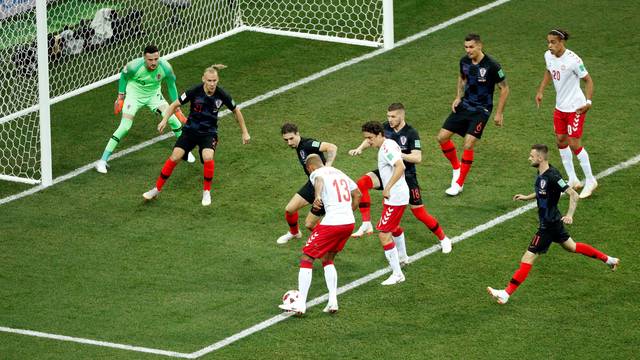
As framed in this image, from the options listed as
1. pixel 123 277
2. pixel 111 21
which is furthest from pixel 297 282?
pixel 111 21

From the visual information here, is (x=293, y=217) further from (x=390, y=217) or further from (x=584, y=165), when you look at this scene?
(x=584, y=165)

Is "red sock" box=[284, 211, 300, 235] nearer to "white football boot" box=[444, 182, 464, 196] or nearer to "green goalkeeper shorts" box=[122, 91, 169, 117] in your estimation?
"white football boot" box=[444, 182, 464, 196]

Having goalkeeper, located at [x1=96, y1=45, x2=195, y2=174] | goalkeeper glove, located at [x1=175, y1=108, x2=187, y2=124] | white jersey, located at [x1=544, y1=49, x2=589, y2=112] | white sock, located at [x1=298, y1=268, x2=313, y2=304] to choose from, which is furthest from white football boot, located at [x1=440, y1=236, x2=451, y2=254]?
goalkeeper glove, located at [x1=175, y1=108, x2=187, y2=124]

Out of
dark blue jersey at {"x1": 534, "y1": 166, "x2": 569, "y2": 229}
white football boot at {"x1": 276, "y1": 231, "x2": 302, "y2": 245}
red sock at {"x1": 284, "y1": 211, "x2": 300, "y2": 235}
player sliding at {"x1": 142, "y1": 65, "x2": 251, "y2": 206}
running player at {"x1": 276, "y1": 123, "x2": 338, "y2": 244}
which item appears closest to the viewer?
dark blue jersey at {"x1": 534, "y1": 166, "x2": 569, "y2": 229}

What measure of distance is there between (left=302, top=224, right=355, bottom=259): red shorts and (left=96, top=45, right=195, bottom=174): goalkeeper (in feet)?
16.6

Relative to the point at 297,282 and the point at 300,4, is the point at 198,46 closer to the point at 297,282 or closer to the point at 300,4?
the point at 300,4

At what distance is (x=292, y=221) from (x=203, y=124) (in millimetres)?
2206

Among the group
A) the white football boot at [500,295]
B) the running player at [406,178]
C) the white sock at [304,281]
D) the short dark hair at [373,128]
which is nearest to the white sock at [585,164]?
the running player at [406,178]

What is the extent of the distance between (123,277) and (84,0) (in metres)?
7.46

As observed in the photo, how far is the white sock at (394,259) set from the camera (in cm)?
1688

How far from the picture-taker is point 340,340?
1591 centimetres

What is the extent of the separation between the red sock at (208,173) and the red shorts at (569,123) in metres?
4.70

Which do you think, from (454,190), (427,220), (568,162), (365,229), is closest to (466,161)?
(454,190)

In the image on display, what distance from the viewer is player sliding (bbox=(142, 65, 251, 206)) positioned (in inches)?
759
